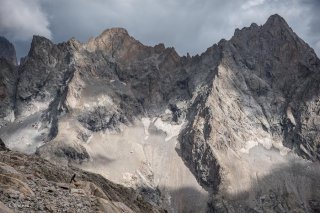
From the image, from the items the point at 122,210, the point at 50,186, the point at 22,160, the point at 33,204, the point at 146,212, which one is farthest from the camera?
the point at 146,212

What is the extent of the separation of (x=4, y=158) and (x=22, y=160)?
3.94 metres

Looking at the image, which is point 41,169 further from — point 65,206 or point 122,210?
point 65,206

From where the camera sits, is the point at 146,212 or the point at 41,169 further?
the point at 146,212

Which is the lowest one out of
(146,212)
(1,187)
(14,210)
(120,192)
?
(14,210)

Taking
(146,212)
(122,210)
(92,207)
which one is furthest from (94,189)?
(146,212)

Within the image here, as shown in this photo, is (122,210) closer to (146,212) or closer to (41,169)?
(41,169)

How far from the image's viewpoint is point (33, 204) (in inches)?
1065

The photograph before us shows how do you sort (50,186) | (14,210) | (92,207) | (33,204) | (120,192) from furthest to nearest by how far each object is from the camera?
1. (120,192)
2. (50,186)
3. (92,207)
4. (33,204)
5. (14,210)

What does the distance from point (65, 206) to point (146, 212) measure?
39023mm

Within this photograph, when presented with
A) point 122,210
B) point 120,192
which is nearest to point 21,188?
point 122,210

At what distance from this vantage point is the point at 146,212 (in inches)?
2613

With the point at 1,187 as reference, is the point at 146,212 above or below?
above

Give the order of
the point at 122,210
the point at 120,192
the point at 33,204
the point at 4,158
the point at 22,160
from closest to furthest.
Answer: the point at 33,204 < the point at 122,210 < the point at 4,158 < the point at 22,160 < the point at 120,192

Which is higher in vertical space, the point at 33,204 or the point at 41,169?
the point at 41,169
